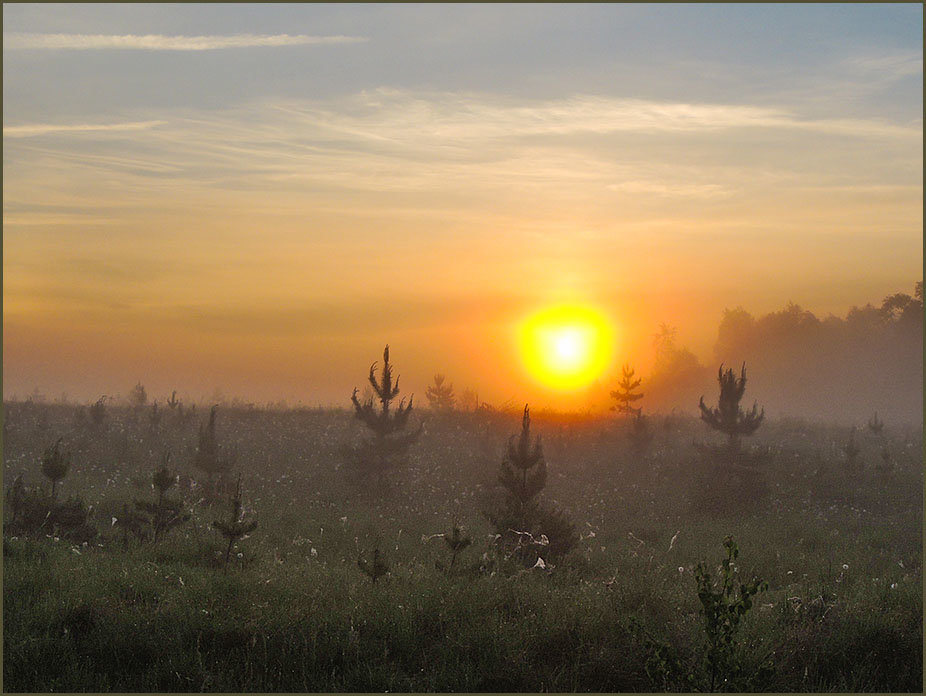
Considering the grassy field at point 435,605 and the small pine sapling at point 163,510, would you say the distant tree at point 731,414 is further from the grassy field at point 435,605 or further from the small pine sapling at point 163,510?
the small pine sapling at point 163,510

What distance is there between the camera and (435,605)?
9727 millimetres

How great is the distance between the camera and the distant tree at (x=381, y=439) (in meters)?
25.5

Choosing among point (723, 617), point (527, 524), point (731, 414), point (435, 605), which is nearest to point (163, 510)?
point (527, 524)

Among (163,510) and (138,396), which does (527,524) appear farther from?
(138,396)

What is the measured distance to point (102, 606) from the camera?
9.47 m

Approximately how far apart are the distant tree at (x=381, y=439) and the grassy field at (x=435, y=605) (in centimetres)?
203

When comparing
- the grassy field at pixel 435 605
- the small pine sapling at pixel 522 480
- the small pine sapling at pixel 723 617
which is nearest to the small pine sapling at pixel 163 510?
the grassy field at pixel 435 605

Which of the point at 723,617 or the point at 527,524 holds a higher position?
the point at 723,617

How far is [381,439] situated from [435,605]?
644 inches

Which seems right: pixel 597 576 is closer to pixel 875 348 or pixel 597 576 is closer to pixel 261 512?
pixel 261 512

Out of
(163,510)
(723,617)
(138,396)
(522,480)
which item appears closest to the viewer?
(723,617)

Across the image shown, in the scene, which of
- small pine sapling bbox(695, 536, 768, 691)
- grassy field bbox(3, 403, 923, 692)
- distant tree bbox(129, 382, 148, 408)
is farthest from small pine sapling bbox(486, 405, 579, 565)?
distant tree bbox(129, 382, 148, 408)

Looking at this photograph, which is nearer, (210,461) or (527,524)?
(527,524)

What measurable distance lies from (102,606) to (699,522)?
56.7ft
